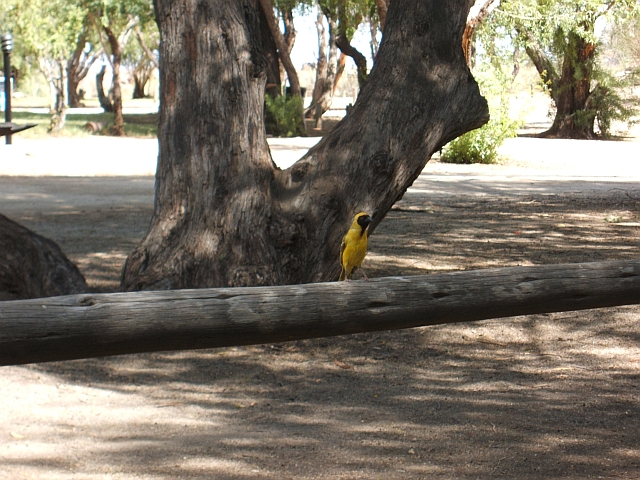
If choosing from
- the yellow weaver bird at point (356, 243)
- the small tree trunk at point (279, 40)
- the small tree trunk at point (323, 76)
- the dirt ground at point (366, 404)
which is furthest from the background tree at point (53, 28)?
the yellow weaver bird at point (356, 243)

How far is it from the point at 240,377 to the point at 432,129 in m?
2.94

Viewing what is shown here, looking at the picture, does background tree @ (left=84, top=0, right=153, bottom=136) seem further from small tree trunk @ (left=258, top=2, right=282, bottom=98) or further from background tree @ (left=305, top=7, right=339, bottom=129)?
background tree @ (left=305, top=7, right=339, bottom=129)

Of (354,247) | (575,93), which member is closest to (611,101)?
(575,93)

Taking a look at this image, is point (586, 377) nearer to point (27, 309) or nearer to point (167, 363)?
point (167, 363)

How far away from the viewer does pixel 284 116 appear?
103 feet

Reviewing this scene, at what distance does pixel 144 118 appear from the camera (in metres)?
44.0

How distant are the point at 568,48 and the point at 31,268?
24672mm

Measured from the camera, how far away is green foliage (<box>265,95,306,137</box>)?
31.4 meters

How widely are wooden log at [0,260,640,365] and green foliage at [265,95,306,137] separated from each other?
28367 millimetres

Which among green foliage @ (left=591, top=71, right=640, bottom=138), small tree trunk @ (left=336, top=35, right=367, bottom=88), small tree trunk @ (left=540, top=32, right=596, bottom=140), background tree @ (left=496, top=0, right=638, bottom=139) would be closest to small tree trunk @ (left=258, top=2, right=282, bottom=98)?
small tree trunk @ (left=336, top=35, right=367, bottom=88)

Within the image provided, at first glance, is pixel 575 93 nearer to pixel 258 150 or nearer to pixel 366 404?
pixel 258 150

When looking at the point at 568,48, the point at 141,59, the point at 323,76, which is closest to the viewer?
the point at 568,48

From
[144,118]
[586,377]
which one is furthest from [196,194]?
[144,118]

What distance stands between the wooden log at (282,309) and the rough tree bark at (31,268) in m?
5.16
